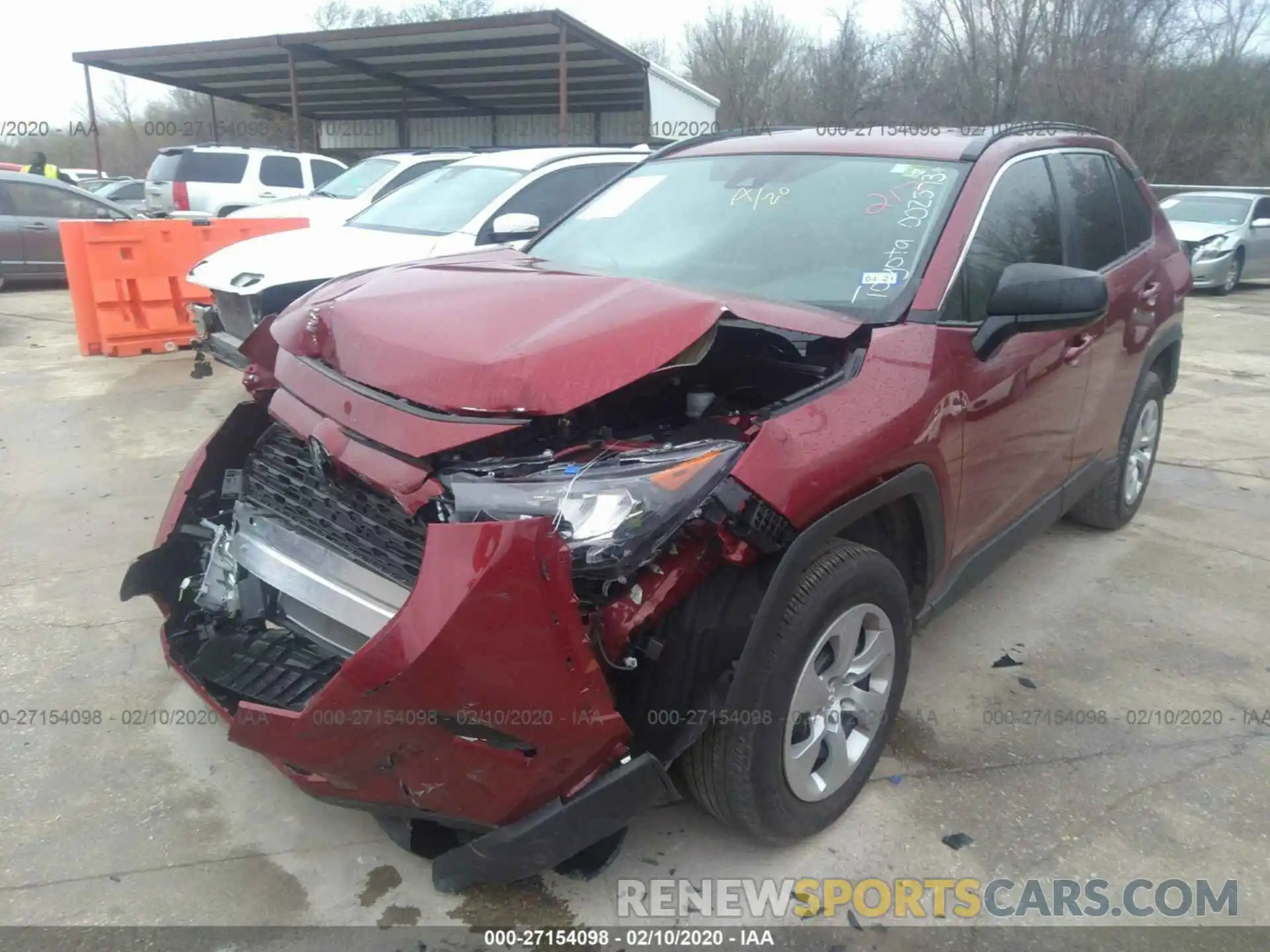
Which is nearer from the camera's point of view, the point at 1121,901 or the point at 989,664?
the point at 1121,901

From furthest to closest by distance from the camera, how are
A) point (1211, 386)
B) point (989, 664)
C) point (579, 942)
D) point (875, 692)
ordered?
point (1211, 386) < point (989, 664) < point (875, 692) < point (579, 942)

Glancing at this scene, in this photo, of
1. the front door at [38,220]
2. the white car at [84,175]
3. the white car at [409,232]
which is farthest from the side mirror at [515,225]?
the white car at [84,175]

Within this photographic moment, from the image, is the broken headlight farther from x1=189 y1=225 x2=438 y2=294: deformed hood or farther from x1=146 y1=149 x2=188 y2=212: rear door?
x1=146 y1=149 x2=188 y2=212: rear door

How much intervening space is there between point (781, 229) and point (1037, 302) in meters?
0.84

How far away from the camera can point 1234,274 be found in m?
14.6

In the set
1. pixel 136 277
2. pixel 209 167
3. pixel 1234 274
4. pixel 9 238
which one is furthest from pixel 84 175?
pixel 1234 274

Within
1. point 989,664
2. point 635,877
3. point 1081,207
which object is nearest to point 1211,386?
point 1081,207

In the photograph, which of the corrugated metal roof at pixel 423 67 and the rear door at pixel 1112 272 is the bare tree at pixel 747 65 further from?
the rear door at pixel 1112 272

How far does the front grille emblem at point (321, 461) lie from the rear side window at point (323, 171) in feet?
47.0

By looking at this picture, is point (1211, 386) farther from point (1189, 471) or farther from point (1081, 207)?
point (1081, 207)

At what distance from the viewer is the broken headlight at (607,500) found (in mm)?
1922

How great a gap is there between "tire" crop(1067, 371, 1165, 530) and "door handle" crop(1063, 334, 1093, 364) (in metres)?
0.94

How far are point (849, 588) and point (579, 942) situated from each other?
1083mm

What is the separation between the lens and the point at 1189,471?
227 inches
